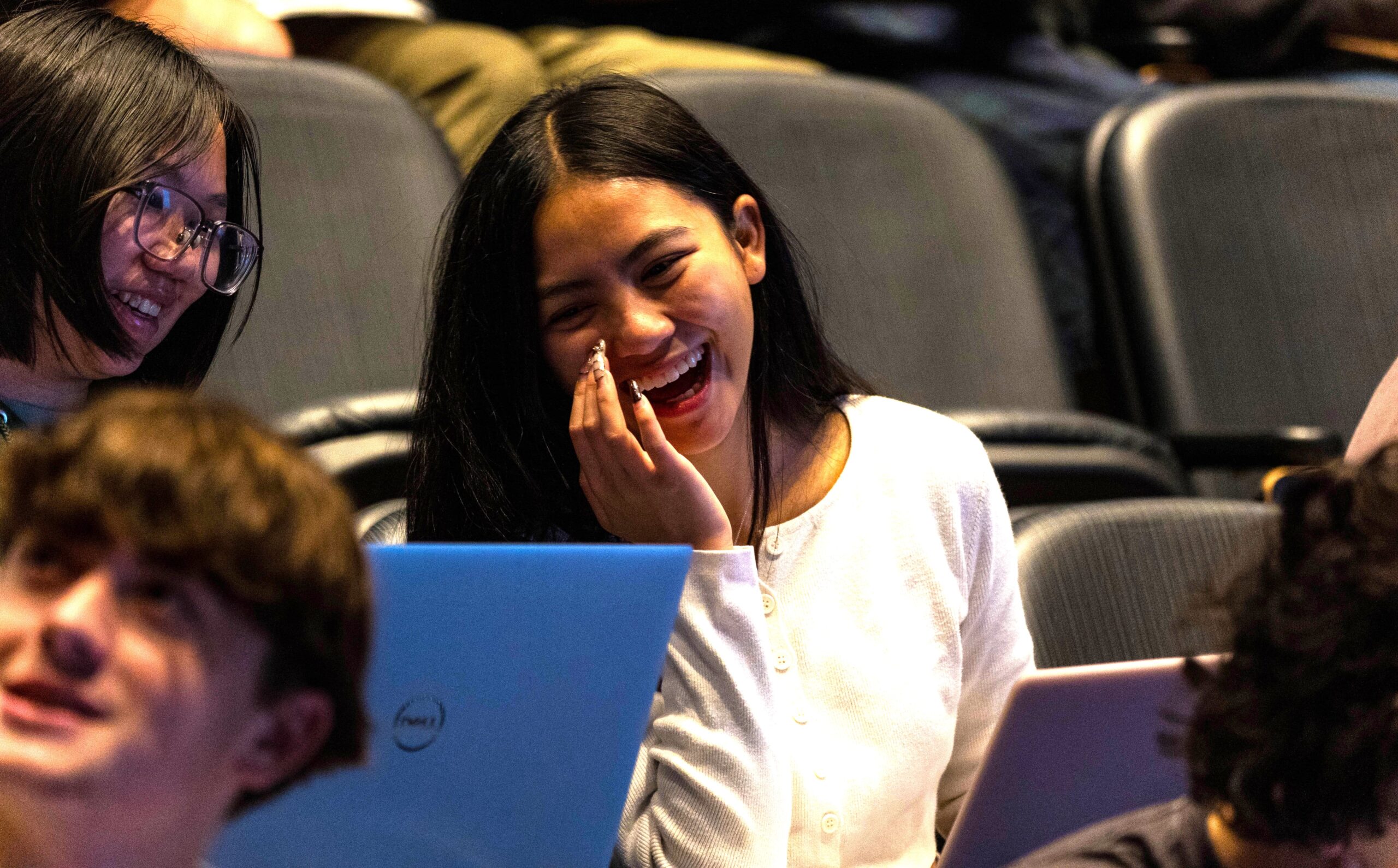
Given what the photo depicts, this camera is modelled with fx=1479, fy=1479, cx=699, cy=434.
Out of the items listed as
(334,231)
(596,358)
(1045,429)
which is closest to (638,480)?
(596,358)

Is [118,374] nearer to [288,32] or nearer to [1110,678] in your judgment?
[1110,678]

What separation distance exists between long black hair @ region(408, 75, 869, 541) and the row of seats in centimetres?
52

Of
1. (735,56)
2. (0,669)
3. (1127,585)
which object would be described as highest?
(0,669)

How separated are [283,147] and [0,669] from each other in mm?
1173

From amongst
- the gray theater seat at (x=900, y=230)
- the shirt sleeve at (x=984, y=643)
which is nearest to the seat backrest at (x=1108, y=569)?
the shirt sleeve at (x=984, y=643)

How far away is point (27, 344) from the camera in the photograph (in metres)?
0.81

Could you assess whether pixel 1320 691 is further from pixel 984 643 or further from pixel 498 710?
pixel 984 643

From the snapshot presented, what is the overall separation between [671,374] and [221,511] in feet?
1.73

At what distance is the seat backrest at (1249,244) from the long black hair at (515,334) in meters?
0.89

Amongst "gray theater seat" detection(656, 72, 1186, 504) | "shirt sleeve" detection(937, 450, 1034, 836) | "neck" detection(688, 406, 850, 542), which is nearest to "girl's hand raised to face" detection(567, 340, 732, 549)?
"neck" detection(688, 406, 850, 542)

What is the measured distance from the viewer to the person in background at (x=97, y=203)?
31.1 inches

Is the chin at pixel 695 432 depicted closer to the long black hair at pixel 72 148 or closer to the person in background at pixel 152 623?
the long black hair at pixel 72 148

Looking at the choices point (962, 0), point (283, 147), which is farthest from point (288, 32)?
point (962, 0)

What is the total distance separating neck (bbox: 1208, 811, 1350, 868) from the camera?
0.51 m
